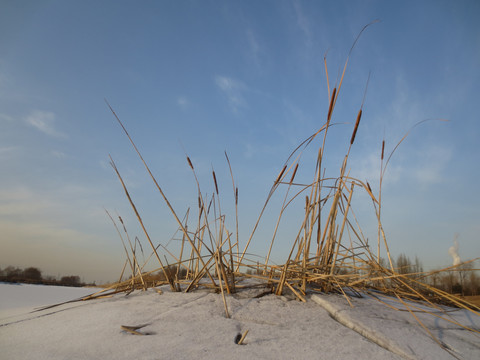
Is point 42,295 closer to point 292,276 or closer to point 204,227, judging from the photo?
point 204,227

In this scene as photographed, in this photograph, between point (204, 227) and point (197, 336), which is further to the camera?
point (204, 227)

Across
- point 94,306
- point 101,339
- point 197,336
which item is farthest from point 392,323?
point 94,306

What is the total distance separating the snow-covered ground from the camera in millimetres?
928

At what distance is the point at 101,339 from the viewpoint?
40.3 inches

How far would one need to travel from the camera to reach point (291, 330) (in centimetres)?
106

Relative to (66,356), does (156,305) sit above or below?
above

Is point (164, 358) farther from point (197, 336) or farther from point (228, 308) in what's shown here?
point (228, 308)

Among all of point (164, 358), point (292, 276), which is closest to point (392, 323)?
point (292, 276)

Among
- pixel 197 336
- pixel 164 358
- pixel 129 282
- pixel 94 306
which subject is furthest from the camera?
pixel 129 282

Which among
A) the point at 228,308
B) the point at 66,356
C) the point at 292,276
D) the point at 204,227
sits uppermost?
the point at 204,227

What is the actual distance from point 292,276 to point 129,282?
3.00ft

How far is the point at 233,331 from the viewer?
1.03 meters

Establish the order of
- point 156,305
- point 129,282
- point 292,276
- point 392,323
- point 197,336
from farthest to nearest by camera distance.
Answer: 1. point 129,282
2. point 292,276
3. point 156,305
4. point 392,323
5. point 197,336

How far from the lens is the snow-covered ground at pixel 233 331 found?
36.5 inches
